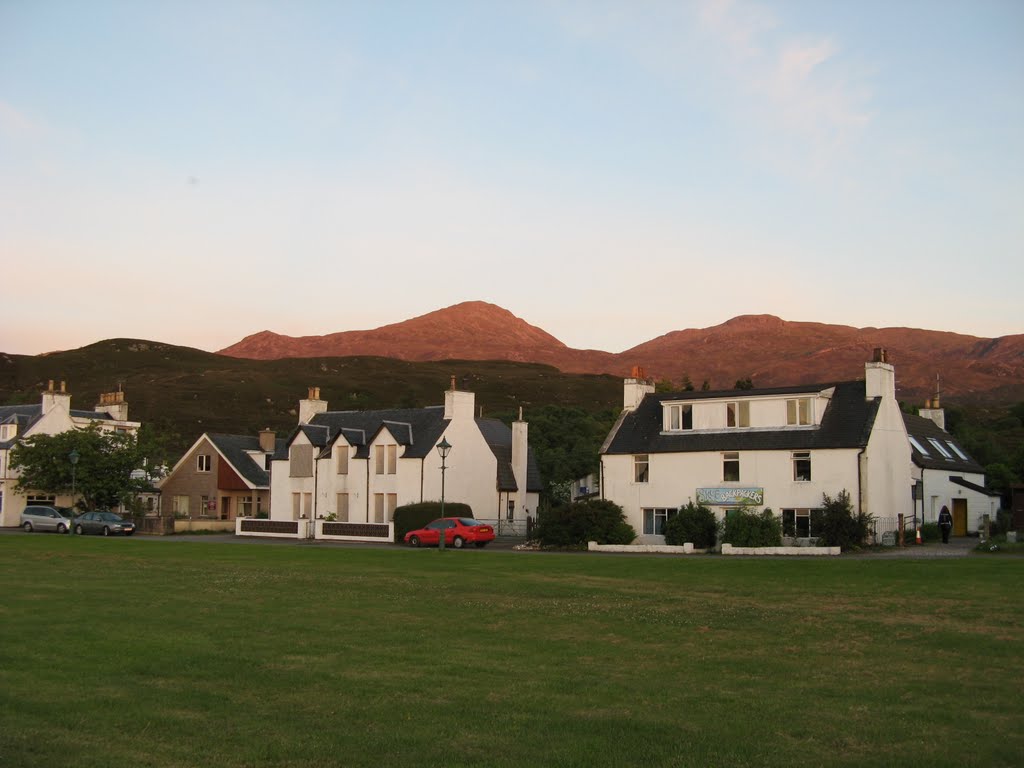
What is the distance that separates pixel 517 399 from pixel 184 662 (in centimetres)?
18362

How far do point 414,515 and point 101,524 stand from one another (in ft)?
66.7

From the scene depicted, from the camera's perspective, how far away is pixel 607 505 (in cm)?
4731

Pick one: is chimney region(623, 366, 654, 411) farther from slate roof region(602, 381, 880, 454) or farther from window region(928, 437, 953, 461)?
window region(928, 437, 953, 461)

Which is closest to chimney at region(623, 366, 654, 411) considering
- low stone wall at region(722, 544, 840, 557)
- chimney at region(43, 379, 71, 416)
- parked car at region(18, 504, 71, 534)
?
low stone wall at region(722, 544, 840, 557)

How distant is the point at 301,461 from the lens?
208 ft

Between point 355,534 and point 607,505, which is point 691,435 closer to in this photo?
point 607,505

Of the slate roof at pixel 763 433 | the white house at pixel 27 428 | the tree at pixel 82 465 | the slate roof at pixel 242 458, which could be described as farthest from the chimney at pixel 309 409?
the slate roof at pixel 763 433

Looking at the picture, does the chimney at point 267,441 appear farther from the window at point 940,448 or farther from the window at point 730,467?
the window at point 940,448

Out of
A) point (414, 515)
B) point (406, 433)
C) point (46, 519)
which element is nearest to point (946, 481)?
point (414, 515)

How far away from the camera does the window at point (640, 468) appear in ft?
165

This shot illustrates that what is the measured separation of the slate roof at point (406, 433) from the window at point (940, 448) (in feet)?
78.7

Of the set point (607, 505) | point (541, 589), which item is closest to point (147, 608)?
Result: point (541, 589)

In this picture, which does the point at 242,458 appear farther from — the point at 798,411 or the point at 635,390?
the point at 798,411

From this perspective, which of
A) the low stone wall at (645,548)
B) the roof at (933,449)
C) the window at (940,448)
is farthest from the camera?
the window at (940,448)
